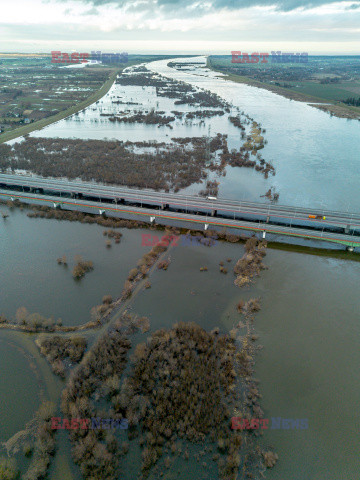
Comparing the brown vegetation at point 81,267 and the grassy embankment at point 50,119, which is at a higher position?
the grassy embankment at point 50,119

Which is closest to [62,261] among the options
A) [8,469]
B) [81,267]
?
[81,267]

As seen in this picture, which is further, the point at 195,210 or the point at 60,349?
the point at 195,210

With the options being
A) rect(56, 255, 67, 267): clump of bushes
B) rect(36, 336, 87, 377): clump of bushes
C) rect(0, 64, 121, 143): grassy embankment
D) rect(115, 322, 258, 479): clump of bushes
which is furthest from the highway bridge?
rect(0, 64, 121, 143): grassy embankment

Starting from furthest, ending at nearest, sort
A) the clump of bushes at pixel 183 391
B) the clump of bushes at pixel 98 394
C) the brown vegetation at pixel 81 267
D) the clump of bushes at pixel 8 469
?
the brown vegetation at pixel 81 267, the clump of bushes at pixel 183 391, the clump of bushes at pixel 98 394, the clump of bushes at pixel 8 469

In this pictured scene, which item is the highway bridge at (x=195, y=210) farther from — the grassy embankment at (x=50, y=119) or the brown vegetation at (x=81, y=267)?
the grassy embankment at (x=50, y=119)

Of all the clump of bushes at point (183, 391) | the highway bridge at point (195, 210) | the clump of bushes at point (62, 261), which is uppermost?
the highway bridge at point (195, 210)

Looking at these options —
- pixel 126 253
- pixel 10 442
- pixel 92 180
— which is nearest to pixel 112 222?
pixel 126 253

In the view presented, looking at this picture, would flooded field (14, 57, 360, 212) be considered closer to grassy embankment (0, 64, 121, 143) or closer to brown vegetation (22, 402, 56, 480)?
grassy embankment (0, 64, 121, 143)

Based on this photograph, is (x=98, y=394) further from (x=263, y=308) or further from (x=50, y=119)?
(x=50, y=119)

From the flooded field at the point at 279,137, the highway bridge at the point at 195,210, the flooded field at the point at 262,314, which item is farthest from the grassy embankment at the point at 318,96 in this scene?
the flooded field at the point at 262,314
